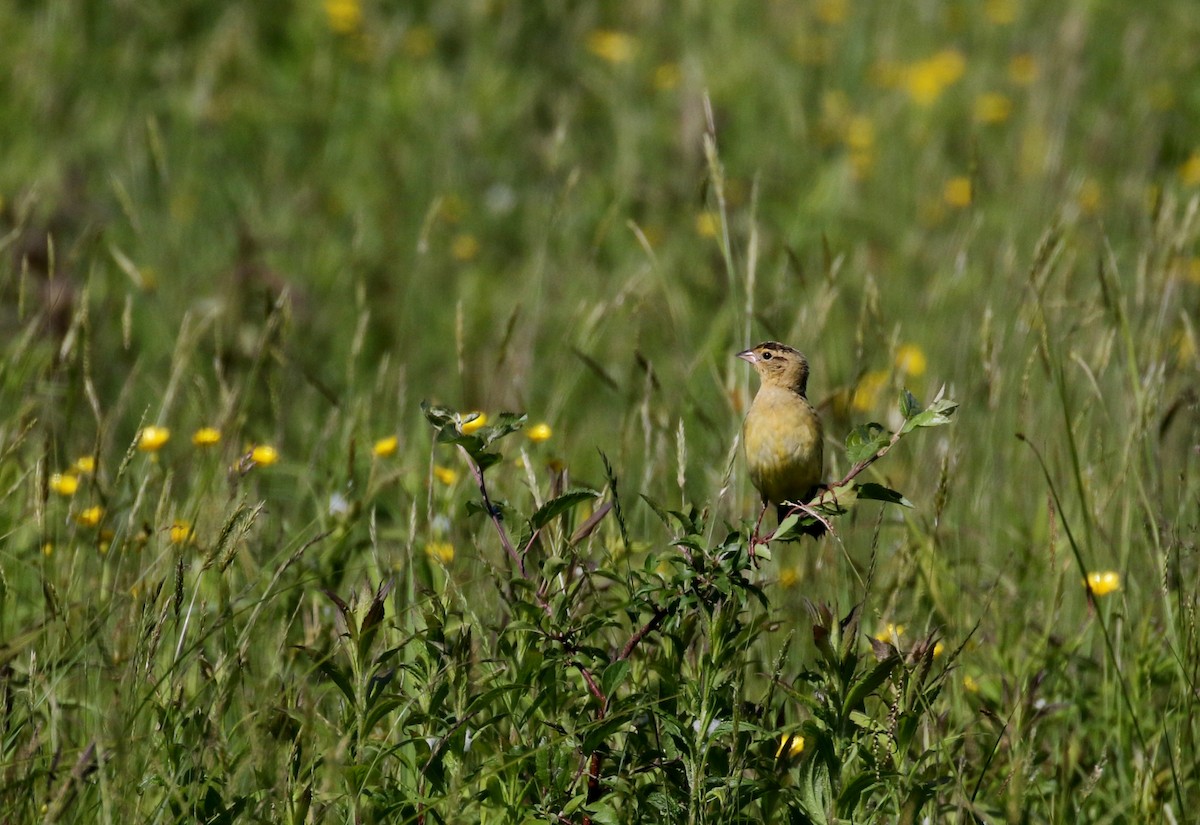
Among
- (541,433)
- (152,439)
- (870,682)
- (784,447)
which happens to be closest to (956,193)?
(541,433)

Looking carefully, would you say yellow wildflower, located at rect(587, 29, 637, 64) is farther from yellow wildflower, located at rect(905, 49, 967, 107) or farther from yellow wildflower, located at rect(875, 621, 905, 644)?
yellow wildflower, located at rect(875, 621, 905, 644)

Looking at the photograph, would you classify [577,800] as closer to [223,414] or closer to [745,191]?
[223,414]

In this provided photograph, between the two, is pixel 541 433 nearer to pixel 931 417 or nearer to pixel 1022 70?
pixel 931 417

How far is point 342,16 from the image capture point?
7281 millimetres

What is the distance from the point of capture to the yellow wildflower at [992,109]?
7.32 metres

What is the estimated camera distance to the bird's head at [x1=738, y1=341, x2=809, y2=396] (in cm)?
311

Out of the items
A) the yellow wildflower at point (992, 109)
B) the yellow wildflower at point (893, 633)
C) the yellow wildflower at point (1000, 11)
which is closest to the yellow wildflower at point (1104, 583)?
the yellow wildflower at point (893, 633)

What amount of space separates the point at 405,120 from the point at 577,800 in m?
5.15

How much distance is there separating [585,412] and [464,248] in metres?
1.43

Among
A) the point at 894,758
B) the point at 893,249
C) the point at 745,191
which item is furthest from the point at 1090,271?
the point at 894,758

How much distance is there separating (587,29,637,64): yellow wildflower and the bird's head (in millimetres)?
4783


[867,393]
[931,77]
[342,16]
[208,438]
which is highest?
[208,438]

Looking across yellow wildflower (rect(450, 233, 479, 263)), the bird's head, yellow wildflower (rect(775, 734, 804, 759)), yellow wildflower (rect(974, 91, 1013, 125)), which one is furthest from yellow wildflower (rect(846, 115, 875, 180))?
yellow wildflower (rect(775, 734, 804, 759))

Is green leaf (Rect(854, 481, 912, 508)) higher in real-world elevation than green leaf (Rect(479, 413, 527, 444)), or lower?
higher
